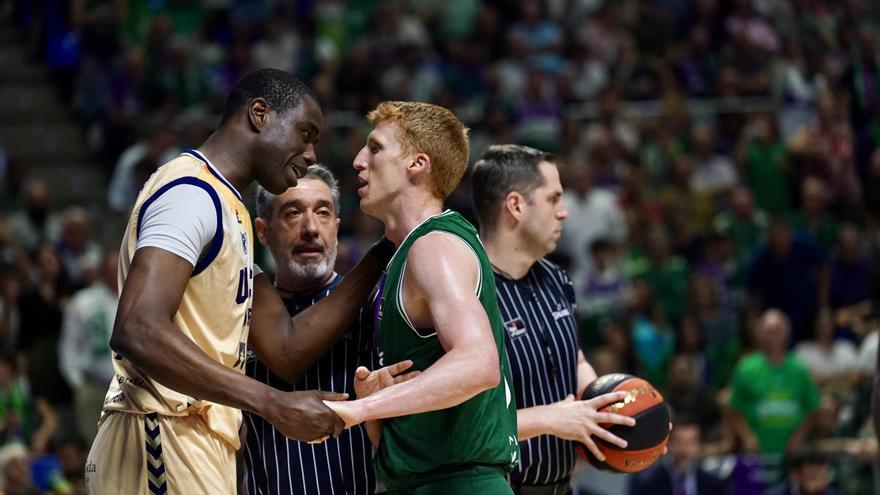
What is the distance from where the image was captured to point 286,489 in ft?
17.6

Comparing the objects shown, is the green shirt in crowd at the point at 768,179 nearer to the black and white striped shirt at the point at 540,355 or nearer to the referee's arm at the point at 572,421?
the black and white striped shirt at the point at 540,355

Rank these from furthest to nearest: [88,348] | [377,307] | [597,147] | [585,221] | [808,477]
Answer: [597,147] → [585,221] → [88,348] → [808,477] → [377,307]

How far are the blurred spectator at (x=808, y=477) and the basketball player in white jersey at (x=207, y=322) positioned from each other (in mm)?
5984

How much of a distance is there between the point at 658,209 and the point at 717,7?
458 cm

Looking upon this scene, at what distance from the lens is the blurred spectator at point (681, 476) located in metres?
10.2

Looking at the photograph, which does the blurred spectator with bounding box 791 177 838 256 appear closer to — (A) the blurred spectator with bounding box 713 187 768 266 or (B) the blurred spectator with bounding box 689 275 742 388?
(A) the blurred spectator with bounding box 713 187 768 266

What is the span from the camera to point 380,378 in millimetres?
4559

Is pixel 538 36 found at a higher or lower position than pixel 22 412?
higher

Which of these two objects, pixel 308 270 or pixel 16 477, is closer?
pixel 308 270

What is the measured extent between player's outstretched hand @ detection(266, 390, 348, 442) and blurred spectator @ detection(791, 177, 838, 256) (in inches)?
408

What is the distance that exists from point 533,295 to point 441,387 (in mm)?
1963

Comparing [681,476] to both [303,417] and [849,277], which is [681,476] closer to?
[849,277]

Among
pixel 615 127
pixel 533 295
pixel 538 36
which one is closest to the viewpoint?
pixel 533 295

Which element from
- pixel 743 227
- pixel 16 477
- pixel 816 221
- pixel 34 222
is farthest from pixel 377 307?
pixel 816 221
